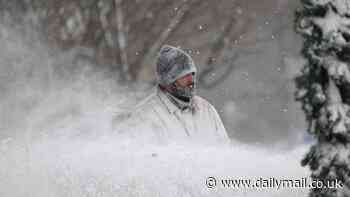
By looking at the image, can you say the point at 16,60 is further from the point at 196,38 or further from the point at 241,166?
the point at 241,166

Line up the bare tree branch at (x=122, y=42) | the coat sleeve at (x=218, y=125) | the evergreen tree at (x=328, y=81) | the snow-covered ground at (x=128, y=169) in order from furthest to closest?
the bare tree branch at (x=122, y=42) → the coat sleeve at (x=218, y=125) → the snow-covered ground at (x=128, y=169) → the evergreen tree at (x=328, y=81)

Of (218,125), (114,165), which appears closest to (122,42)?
(218,125)

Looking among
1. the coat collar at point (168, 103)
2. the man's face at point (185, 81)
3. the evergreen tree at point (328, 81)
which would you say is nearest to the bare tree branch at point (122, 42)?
the coat collar at point (168, 103)

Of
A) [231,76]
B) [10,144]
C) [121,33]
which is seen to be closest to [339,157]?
[10,144]

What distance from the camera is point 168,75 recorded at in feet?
29.5

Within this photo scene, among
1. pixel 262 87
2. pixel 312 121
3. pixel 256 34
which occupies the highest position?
pixel 312 121

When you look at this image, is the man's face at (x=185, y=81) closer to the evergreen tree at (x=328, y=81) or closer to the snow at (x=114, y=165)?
the snow at (x=114, y=165)

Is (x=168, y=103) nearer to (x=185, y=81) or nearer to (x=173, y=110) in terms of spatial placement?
(x=173, y=110)

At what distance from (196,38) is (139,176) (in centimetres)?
983

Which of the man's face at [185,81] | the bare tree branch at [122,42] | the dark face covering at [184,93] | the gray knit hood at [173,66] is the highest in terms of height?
the gray knit hood at [173,66]

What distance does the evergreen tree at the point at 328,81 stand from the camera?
633 centimetres

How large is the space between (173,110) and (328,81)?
2.80 metres

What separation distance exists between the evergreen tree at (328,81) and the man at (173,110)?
2.59 meters

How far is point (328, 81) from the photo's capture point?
6.41 metres
